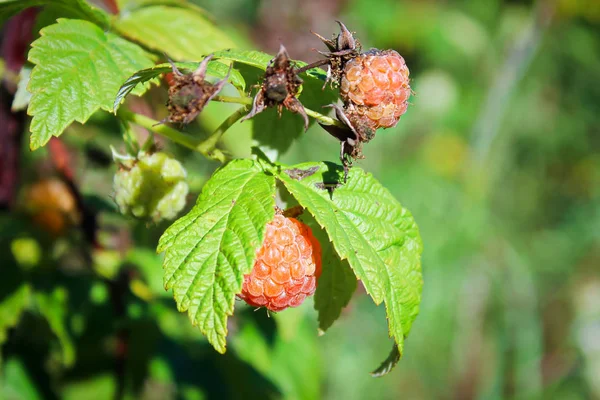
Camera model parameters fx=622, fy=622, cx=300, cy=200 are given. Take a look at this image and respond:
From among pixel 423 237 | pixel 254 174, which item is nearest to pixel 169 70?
pixel 254 174

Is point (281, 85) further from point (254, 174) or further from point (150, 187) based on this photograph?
point (150, 187)

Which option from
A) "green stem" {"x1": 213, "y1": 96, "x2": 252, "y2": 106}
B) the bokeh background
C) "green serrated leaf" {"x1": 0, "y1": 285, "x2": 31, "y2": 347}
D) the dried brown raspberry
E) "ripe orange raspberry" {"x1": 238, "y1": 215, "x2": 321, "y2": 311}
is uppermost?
"green stem" {"x1": 213, "y1": 96, "x2": 252, "y2": 106}

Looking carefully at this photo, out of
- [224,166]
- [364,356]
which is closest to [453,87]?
[364,356]

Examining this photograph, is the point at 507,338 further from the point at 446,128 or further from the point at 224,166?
the point at 224,166

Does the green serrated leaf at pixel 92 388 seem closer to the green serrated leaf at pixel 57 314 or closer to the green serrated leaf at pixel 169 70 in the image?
the green serrated leaf at pixel 57 314

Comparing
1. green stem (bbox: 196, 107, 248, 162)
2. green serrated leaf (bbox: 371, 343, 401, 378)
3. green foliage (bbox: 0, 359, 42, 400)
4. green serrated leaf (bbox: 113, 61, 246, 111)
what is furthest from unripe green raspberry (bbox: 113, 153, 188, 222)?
green foliage (bbox: 0, 359, 42, 400)

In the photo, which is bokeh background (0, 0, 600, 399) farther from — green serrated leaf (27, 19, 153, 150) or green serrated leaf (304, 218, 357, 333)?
green serrated leaf (27, 19, 153, 150)
